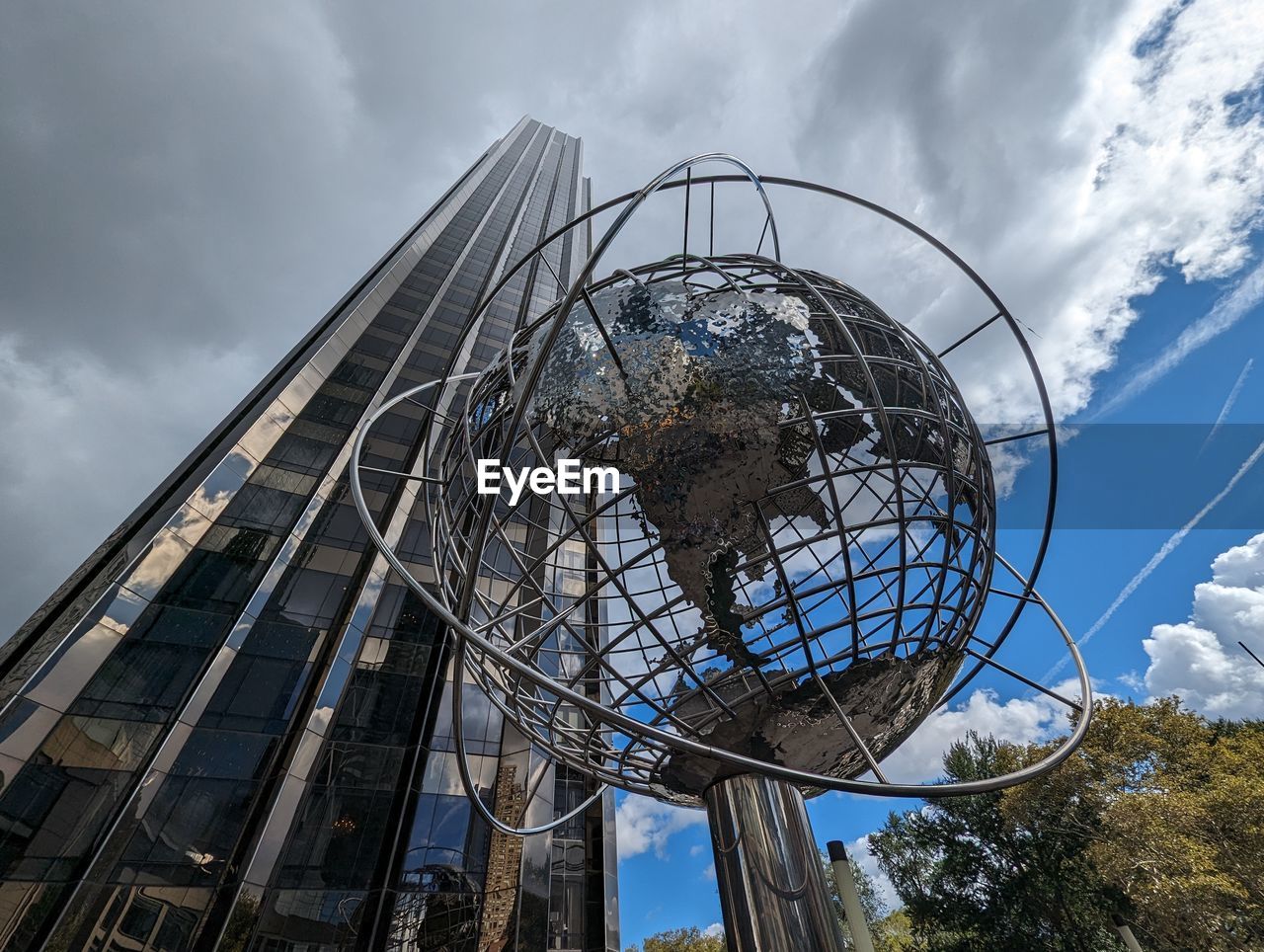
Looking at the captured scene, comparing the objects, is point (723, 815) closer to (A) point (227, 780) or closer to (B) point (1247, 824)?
(A) point (227, 780)

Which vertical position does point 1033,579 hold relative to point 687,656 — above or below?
above

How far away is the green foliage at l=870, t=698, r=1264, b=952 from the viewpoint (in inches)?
403

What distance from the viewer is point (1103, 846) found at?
39.2ft

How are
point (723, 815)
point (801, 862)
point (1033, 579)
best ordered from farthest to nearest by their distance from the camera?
point (1033, 579), point (723, 815), point (801, 862)

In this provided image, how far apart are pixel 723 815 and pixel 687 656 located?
86cm

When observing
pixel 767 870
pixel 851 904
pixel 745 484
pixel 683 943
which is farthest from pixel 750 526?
pixel 683 943

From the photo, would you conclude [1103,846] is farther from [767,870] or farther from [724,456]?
[724,456]

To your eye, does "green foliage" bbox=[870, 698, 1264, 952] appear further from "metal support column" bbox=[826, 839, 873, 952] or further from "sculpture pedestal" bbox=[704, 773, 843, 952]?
"sculpture pedestal" bbox=[704, 773, 843, 952]

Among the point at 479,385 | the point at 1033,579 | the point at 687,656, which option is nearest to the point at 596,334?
the point at 479,385

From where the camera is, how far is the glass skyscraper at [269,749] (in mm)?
7445

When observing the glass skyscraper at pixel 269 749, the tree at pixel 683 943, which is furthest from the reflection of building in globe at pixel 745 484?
the tree at pixel 683 943

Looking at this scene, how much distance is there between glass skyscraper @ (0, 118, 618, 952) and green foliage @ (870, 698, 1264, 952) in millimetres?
10623

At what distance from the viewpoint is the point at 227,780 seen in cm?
876

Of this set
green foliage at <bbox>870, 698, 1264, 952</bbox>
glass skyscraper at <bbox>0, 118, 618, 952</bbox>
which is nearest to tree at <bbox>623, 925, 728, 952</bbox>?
green foliage at <bbox>870, 698, 1264, 952</bbox>
